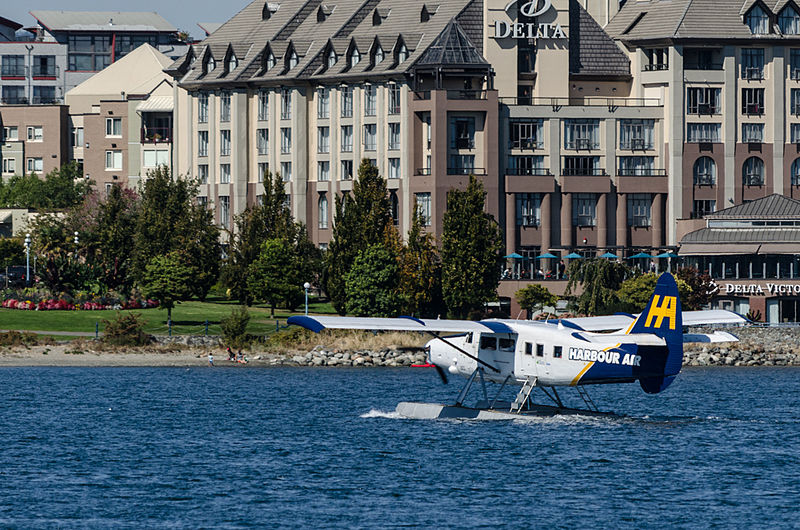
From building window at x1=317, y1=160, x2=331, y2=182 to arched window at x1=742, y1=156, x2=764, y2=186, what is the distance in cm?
3753

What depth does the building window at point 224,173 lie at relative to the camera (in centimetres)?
15938

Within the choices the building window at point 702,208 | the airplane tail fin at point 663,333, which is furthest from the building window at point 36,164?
the airplane tail fin at point 663,333

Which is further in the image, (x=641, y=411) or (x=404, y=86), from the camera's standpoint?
(x=404, y=86)

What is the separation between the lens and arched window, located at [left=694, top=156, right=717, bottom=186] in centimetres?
14425

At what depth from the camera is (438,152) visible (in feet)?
454

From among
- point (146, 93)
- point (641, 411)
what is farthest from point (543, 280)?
point (146, 93)

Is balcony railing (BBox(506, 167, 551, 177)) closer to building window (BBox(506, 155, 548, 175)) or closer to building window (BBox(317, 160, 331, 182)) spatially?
building window (BBox(506, 155, 548, 175))

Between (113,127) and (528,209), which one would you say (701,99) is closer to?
(528,209)

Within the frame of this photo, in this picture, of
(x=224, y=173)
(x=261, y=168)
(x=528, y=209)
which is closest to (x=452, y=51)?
(x=528, y=209)

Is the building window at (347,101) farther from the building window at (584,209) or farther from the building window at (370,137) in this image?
the building window at (584,209)

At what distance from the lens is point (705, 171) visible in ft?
474

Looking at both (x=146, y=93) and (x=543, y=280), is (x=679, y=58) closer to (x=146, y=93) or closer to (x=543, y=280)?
(x=543, y=280)

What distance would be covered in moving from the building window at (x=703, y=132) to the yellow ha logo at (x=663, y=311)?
8234 cm

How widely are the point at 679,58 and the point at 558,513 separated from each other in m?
95.4
